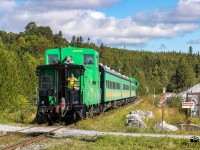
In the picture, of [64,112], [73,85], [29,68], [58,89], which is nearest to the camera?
[73,85]

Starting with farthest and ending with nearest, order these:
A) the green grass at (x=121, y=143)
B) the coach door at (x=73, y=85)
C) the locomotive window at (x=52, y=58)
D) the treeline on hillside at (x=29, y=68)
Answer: the treeline on hillside at (x=29, y=68) → the locomotive window at (x=52, y=58) → the coach door at (x=73, y=85) → the green grass at (x=121, y=143)

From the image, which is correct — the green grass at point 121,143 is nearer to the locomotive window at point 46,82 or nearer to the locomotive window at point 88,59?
the locomotive window at point 46,82

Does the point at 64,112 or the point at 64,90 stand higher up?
the point at 64,90

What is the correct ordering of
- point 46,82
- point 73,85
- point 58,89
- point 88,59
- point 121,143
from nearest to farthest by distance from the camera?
point 121,143
point 73,85
point 58,89
point 46,82
point 88,59

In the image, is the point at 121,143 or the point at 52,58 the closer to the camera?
the point at 121,143

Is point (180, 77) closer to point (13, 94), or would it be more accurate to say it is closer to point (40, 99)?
point (13, 94)

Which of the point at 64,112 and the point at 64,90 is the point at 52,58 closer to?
the point at 64,90

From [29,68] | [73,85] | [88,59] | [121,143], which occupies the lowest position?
[121,143]

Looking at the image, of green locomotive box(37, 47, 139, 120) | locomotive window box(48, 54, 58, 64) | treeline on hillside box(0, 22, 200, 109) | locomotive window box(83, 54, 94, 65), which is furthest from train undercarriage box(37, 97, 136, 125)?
treeline on hillside box(0, 22, 200, 109)

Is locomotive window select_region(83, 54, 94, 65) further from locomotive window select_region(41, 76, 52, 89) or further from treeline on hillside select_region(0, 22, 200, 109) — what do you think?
treeline on hillside select_region(0, 22, 200, 109)

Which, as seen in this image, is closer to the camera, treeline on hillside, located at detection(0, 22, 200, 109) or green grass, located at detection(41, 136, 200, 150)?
green grass, located at detection(41, 136, 200, 150)

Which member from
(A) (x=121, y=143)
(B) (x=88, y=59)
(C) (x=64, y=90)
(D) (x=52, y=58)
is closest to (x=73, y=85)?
(C) (x=64, y=90)

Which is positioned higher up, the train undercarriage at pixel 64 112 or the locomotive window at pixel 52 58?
the locomotive window at pixel 52 58

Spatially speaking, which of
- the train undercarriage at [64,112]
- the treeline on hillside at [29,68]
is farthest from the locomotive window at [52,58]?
the treeline on hillside at [29,68]
